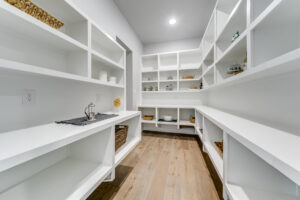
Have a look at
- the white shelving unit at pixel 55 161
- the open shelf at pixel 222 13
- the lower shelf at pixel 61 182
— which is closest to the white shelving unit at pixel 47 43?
the white shelving unit at pixel 55 161

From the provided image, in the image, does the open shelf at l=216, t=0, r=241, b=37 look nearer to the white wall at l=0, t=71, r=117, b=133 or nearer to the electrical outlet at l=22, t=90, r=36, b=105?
the white wall at l=0, t=71, r=117, b=133

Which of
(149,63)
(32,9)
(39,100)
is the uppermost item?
(149,63)

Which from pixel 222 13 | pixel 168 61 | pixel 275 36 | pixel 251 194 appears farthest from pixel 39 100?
pixel 168 61

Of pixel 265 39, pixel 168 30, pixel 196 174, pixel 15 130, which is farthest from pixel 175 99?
pixel 15 130

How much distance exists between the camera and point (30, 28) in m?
0.73

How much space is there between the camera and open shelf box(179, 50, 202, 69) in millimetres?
2986

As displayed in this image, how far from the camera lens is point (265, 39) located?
2.72 feet

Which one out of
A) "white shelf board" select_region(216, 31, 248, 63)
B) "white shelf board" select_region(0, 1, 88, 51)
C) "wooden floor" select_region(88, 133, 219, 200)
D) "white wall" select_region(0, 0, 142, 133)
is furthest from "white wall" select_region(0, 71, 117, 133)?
"white shelf board" select_region(216, 31, 248, 63)

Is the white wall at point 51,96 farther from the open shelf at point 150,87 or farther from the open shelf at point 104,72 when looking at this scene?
the open shelf at point 150,87

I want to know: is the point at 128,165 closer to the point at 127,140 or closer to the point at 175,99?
the point at 127,140

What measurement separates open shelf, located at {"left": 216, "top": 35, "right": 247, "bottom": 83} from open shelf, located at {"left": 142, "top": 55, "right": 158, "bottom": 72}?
1951mm

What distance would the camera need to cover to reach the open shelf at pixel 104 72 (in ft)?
4.59

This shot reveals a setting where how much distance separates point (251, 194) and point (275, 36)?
107 centimetres

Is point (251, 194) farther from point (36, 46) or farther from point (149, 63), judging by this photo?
point (149, 63)
